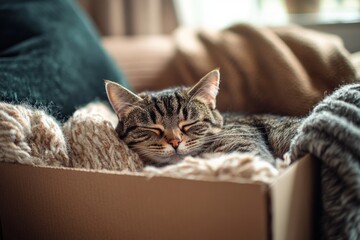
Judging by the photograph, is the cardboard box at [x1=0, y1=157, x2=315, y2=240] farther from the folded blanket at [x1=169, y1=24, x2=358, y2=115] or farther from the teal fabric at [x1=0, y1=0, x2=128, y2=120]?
the folded blanket at [x1=169, y1=24, x2=358, y2=115]

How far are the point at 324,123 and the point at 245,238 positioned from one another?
288 millimetres

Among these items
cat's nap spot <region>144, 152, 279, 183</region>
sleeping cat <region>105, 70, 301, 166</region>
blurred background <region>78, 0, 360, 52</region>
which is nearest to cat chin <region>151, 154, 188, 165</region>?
sleeping cat <region>105, 70, 301, 166</region>

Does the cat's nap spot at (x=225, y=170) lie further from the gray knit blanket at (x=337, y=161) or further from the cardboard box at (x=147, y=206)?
the gray knit blanket at (x=337, y=161)

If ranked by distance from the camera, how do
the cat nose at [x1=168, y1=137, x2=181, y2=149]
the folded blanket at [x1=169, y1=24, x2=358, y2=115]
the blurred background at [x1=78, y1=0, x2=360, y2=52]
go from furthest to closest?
1. the blurred background at [x1=78, y1=0, x2=360, y2=52]
2. the folded blanket at [x1=169, y1=24, x2=358, y2=115]
3. the cat nose at [x1=168, y1=137, x2=181, y2=149]

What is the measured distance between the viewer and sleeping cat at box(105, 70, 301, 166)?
3.63 ft

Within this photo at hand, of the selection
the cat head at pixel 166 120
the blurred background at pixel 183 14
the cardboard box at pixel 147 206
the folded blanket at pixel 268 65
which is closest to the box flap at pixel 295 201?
the cardboard box at pixel 147 206

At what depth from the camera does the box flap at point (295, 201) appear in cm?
74

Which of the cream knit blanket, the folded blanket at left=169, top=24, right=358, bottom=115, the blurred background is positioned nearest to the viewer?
the cream knit blanket

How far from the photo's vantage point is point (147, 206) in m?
0.83

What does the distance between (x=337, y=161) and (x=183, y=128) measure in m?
0.43

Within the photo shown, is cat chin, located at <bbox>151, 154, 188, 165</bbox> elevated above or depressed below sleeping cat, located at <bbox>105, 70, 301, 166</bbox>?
below

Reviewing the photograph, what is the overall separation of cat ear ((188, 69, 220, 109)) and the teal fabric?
39 cm

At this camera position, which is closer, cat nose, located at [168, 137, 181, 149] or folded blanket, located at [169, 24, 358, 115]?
cat nose, located at [168, 137, 181, 149]

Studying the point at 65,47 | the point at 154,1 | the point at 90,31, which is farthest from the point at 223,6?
the point at 65,47
